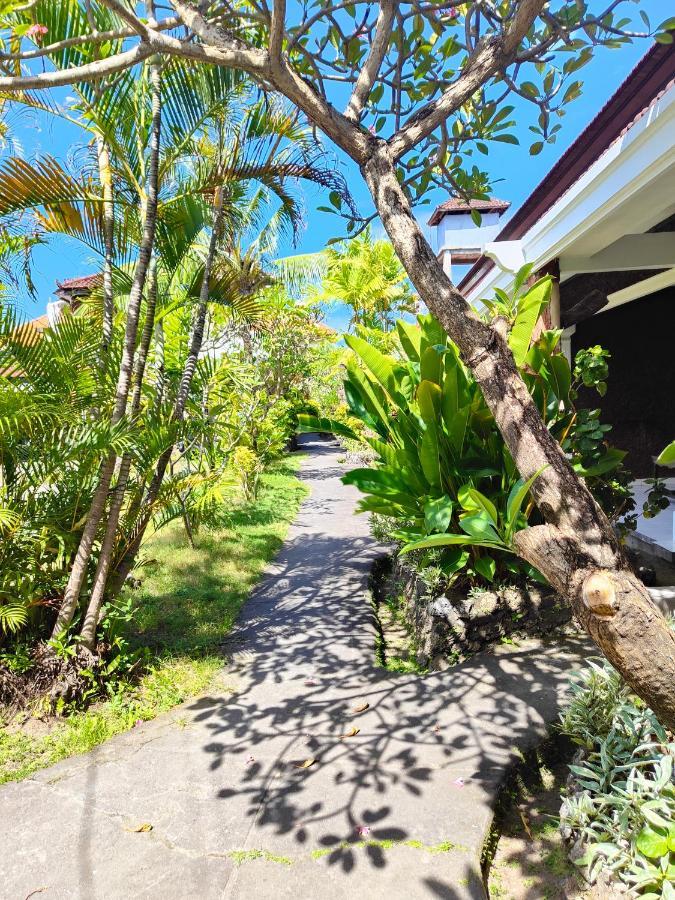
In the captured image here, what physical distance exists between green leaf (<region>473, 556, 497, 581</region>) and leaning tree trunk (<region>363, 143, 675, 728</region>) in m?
2.17

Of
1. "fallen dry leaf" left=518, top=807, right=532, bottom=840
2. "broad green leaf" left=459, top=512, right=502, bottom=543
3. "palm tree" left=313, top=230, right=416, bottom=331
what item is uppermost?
"palm tree" left=313, top=230, right=416, bottom=331

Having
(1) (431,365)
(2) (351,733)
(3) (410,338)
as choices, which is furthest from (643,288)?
(2) (351,733)

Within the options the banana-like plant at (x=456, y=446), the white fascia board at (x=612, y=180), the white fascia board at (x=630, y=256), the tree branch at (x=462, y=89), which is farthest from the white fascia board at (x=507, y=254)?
the tree branch at (x=462, y=89)

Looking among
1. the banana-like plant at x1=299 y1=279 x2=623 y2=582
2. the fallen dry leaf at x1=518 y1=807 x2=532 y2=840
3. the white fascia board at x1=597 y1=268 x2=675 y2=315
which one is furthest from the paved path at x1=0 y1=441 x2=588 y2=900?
the white fascia board at x1=597 y1=268 x2=675 y2=315

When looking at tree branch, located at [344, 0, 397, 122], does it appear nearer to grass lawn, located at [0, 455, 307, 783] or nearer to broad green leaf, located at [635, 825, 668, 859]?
broad green leaf, located at [635, 825, 668, 859]

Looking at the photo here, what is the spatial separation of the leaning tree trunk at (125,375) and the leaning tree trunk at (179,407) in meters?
0.37

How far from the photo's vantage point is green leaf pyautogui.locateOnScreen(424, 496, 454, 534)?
359cm

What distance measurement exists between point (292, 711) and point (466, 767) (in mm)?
1107

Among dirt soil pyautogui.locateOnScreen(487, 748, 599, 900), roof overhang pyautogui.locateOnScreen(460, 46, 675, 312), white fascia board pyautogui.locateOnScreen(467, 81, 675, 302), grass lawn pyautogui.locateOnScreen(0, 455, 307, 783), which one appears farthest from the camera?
grass lawn pyautogui.locateOnScreen(0, 455, 307, 783)

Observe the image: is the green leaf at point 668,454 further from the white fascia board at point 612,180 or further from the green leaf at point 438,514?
the green leaf at point 438,514

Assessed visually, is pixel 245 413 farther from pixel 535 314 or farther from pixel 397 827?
pixel 397 827

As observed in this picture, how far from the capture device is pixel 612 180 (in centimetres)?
279

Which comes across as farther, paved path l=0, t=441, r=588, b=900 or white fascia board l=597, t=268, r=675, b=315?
white fascia board l=597, t=268, r=675, b=315

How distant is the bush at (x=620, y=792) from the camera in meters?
1.58
